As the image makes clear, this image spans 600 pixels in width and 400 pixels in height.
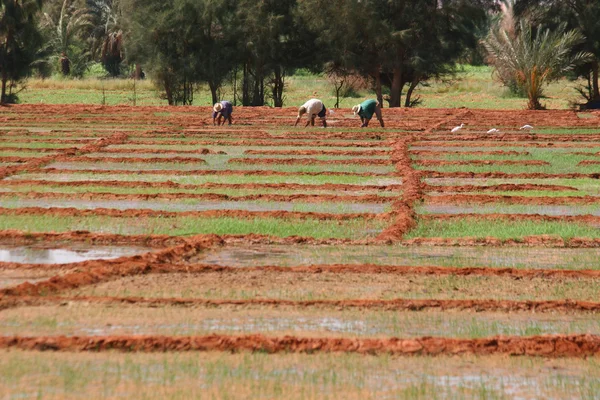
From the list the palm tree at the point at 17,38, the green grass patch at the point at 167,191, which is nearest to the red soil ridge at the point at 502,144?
the green grass patch at the point at 167,191

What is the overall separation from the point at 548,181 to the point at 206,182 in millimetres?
4482

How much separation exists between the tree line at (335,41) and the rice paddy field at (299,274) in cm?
1311

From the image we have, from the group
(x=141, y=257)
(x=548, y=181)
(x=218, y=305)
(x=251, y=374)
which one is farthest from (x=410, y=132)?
(x=251, y=374)

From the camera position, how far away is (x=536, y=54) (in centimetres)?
2803

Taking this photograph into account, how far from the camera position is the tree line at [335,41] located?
1131 inches

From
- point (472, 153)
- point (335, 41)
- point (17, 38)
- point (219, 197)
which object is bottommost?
point (219, 197)

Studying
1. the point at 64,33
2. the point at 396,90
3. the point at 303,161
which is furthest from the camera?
the point at 64,33

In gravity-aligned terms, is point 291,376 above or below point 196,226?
below

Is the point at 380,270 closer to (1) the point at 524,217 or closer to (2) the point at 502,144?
(1) the point at 524,217

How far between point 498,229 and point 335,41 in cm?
2176

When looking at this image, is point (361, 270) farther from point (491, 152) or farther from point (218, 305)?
point (491, 152)

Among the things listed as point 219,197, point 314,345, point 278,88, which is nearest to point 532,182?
point 219,197

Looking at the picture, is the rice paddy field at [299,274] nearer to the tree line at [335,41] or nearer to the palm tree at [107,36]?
the tree line at [335,41]

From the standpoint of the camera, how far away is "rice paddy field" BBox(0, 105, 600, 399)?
507cm
